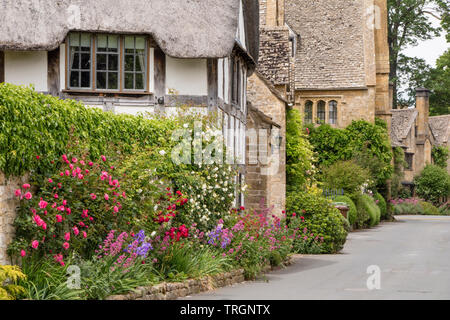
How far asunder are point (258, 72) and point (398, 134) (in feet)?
135

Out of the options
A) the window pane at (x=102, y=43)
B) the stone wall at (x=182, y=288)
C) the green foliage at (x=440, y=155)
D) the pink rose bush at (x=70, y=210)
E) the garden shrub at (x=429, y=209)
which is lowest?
the garden shrub at (x=429, y=209)

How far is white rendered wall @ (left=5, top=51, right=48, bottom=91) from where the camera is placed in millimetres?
17406

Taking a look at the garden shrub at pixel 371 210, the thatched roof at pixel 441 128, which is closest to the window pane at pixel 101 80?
the garden shrub at pixel 371 210

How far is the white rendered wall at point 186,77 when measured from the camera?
17.9 meters

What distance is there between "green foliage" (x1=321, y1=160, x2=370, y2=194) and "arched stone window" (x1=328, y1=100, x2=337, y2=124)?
746 cm

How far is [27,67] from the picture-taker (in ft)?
57.2

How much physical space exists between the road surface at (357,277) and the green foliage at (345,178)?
1332cm

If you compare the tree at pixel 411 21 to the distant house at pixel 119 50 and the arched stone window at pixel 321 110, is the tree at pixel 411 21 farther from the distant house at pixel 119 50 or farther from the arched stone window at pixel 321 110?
the distant house at pixel 119 50

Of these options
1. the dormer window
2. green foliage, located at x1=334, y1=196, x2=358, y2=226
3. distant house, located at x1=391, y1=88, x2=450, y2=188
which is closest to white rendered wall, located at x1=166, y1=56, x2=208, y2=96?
the dormer window

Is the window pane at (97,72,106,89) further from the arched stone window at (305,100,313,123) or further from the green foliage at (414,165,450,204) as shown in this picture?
the green foliage at (414,165,450,204)

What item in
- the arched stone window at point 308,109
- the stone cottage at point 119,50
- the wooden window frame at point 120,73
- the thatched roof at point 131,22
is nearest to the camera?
the thatched roof at point 131,22

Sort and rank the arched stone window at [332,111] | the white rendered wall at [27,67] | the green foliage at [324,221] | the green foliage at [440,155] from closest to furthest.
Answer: the white rendered wall at [27,67], the green foliage at [324,221], the arched stone window at [332,111], the green foliage at [440,155]

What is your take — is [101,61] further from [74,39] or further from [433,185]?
[433,185]
